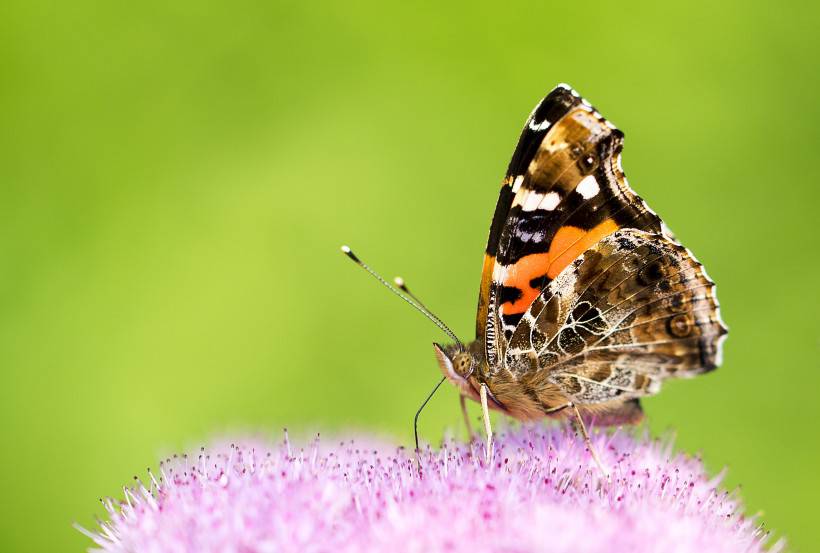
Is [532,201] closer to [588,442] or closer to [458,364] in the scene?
[458,364]

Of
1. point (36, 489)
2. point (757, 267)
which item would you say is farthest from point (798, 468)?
point (36, 489)

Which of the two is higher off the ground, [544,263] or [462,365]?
[544,263]

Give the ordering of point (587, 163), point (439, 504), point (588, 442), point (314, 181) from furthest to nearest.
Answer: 1. point (314, 181)
2. point (587, 163)
3. point (588, 442)
4. point (439, 504)

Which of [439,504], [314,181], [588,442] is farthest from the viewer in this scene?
[314,181]

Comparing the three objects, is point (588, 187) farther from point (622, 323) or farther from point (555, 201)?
point (622, 323)

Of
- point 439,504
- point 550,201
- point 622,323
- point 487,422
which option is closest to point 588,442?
point 487,422

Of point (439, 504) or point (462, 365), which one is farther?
point (462, 365)

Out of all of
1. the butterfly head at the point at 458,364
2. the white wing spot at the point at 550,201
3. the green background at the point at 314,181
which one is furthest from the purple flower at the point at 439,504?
the green background at the point at 314,181

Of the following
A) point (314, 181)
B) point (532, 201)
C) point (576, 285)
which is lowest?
point (576, 285)
